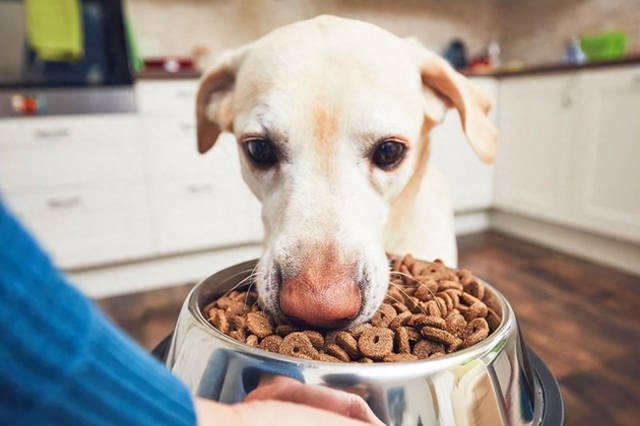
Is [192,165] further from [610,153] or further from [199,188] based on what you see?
[610,153]

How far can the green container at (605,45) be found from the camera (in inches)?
113

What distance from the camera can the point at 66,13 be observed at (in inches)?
90.6

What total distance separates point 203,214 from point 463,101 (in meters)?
1.87

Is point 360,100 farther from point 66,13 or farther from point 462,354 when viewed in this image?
point 66,13

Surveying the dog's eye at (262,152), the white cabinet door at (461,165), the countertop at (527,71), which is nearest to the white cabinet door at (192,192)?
the countertop at (527,71)

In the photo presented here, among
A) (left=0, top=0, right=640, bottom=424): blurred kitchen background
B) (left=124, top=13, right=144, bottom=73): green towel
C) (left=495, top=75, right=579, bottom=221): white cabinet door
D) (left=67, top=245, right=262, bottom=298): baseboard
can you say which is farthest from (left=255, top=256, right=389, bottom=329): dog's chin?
(left=495, top=75, right=579, bottom=221): white cabinet door

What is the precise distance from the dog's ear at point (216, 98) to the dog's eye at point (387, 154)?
34 centimetres

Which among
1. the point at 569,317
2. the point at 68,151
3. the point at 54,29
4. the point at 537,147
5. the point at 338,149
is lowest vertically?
the point at 569,317

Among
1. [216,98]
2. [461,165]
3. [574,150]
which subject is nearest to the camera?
[216,98]

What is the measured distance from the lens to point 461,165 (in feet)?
10.5

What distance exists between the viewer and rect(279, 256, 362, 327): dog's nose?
1.75 feet

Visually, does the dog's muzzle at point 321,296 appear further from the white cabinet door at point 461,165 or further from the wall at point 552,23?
the wall at point 552,23

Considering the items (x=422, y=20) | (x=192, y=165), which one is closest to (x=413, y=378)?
(x=192, y=165)

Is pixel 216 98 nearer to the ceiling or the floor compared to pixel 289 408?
nearer to the ceiling
